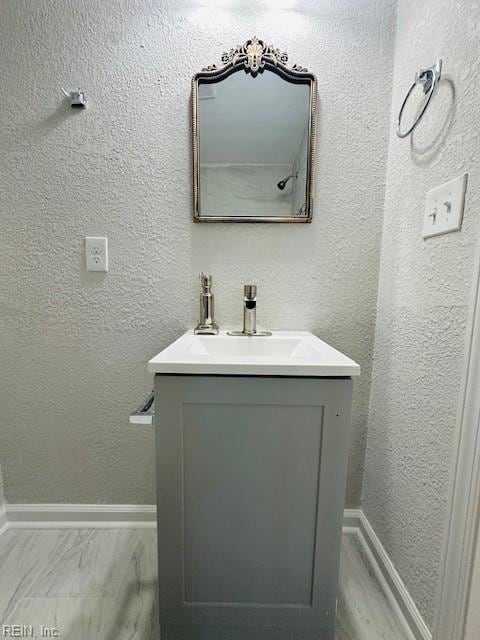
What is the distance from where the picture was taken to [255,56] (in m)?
0.91

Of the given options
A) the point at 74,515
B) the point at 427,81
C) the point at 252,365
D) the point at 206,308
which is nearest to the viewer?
the point at 252,365

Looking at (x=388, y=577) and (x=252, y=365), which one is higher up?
(x=252, y=365)

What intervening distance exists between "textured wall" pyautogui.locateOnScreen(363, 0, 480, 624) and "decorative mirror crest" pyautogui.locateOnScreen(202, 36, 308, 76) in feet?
1.18

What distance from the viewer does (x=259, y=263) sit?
1.02 meters

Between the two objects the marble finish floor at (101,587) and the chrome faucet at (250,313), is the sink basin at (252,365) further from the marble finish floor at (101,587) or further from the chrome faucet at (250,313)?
the marble finish floor at (101,587)

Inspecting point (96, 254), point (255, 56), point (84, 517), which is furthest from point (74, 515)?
point (255, 56)

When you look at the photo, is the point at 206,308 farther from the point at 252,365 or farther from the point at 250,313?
the point at 252,365

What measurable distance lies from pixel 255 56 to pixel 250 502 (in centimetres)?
126

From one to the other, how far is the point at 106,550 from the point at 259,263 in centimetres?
113

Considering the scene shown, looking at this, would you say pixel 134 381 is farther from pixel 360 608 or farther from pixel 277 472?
pixel 360 608

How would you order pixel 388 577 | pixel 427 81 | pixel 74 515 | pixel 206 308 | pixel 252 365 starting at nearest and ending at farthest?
pixel 252 365 < pixel 427 81 < pixel 388 577 < pixel 206 308 < pixel 74 515

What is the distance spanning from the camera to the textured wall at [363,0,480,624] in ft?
2.06

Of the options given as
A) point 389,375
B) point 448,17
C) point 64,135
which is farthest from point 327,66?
point 389,375

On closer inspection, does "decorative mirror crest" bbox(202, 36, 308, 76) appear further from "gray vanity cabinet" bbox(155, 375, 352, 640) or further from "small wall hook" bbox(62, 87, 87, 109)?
"gray vanity cabinet" bbox(155, 375, 352, 640)
